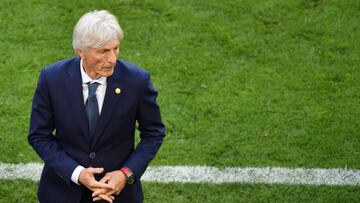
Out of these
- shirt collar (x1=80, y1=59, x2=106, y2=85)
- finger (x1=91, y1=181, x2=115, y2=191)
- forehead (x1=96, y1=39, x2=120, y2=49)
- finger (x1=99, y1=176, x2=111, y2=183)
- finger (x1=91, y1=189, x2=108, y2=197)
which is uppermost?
forehead (x1=96, y1=39, x2=120, y2=49)

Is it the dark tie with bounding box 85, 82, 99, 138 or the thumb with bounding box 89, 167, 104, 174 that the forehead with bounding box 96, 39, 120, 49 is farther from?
the thumb with bounding box 89, 167, 104, 174

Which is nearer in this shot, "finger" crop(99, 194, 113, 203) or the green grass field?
"finger" crop(99, 194, 113, 203)

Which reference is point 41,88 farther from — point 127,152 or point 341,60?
point 341,60

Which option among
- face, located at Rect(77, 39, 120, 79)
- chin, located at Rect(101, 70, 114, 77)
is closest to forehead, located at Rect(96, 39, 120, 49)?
face, located at Rect(77, 39, 120, 79)

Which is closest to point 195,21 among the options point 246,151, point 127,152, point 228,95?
point 228,95

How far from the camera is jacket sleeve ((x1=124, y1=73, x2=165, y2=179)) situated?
4.09m

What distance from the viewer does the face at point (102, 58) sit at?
149 inches

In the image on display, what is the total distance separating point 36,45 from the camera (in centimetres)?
827

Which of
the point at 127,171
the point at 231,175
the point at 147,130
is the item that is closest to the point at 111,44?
the point at 147,130

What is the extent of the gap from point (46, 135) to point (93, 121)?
0.30 meters

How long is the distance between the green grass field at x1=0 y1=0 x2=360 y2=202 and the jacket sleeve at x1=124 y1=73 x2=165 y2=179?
1952 mm

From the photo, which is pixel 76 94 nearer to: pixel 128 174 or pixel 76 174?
pixel 76 174

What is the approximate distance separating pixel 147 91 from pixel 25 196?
246cm

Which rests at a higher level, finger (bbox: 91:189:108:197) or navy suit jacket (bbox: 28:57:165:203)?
navy suit jacket (bbox: 28:57:165:203)
